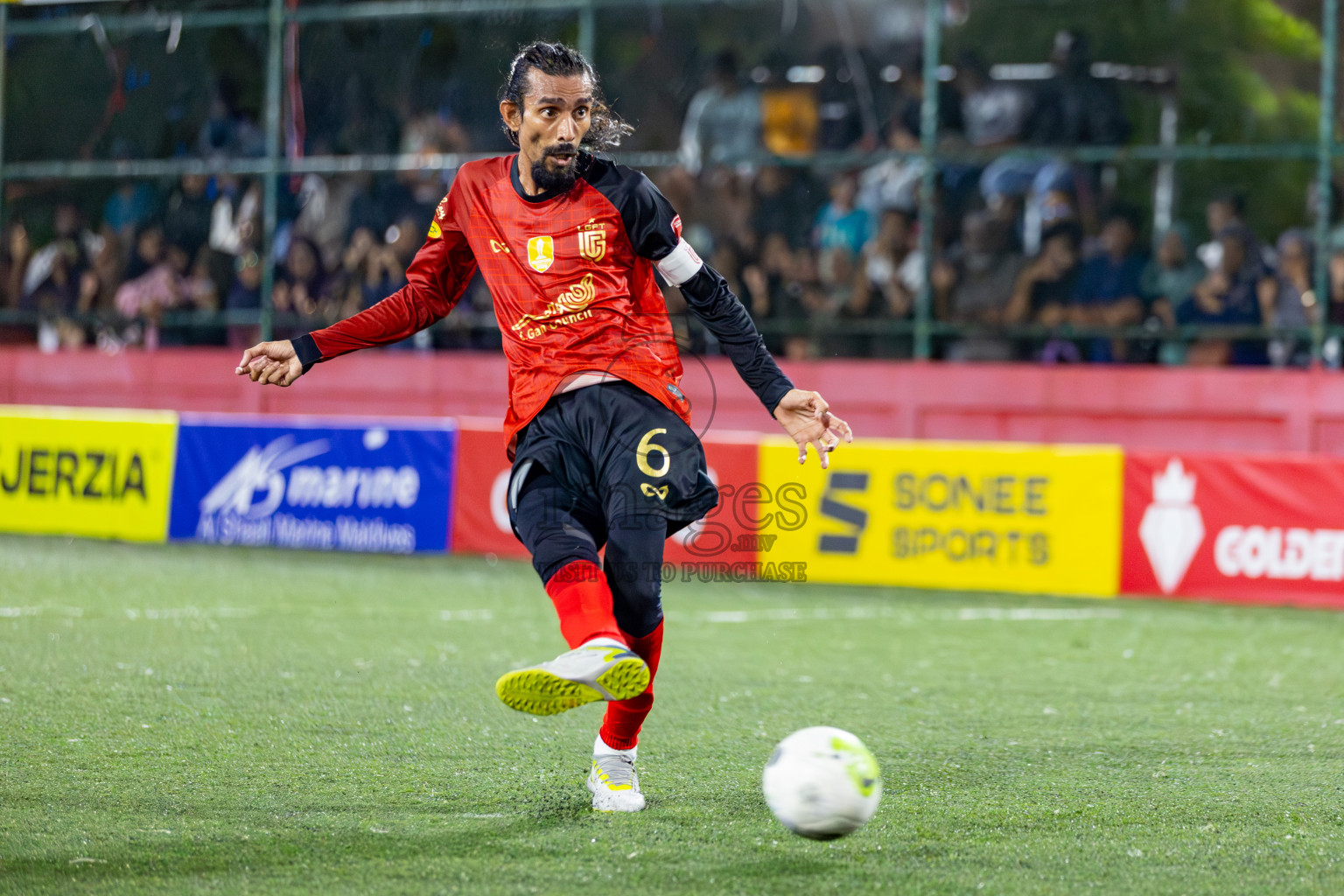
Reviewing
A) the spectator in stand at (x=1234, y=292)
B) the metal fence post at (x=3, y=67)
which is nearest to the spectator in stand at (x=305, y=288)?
the metal fence post at (x=3, y=67)

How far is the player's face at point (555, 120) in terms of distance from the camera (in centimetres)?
442

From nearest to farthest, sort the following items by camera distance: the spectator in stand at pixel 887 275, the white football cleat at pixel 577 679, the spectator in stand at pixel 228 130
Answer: the white football cleat at pixel 577 679, the spectator in stand at pixel 887 275, the spectator in stand at pixel 228 130

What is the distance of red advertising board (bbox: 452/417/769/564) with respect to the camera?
1134cm

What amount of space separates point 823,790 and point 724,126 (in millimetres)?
11473

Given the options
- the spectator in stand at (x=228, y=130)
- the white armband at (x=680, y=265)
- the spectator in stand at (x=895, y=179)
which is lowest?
the white armband at (x=680, y=265)

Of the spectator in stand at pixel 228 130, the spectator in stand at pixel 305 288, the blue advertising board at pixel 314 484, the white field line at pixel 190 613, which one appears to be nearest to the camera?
the white field line at pixel 190 613

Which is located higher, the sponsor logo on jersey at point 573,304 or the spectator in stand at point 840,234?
the spectator in stand at point 840,234

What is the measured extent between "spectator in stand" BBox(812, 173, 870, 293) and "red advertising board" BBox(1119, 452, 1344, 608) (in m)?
4.15

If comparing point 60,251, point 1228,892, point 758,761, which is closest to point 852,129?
point 60,251

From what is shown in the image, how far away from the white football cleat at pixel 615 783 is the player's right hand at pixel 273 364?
1.40m

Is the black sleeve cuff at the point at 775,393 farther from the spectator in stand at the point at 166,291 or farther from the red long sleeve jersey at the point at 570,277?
the spectator in stand at the point at 166,291

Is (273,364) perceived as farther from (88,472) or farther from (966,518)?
(88,472)

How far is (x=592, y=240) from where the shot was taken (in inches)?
177

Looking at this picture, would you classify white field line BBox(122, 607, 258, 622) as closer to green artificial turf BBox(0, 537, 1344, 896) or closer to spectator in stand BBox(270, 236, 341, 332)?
green artificial turf BBox(0, 537, 1344, 896)
